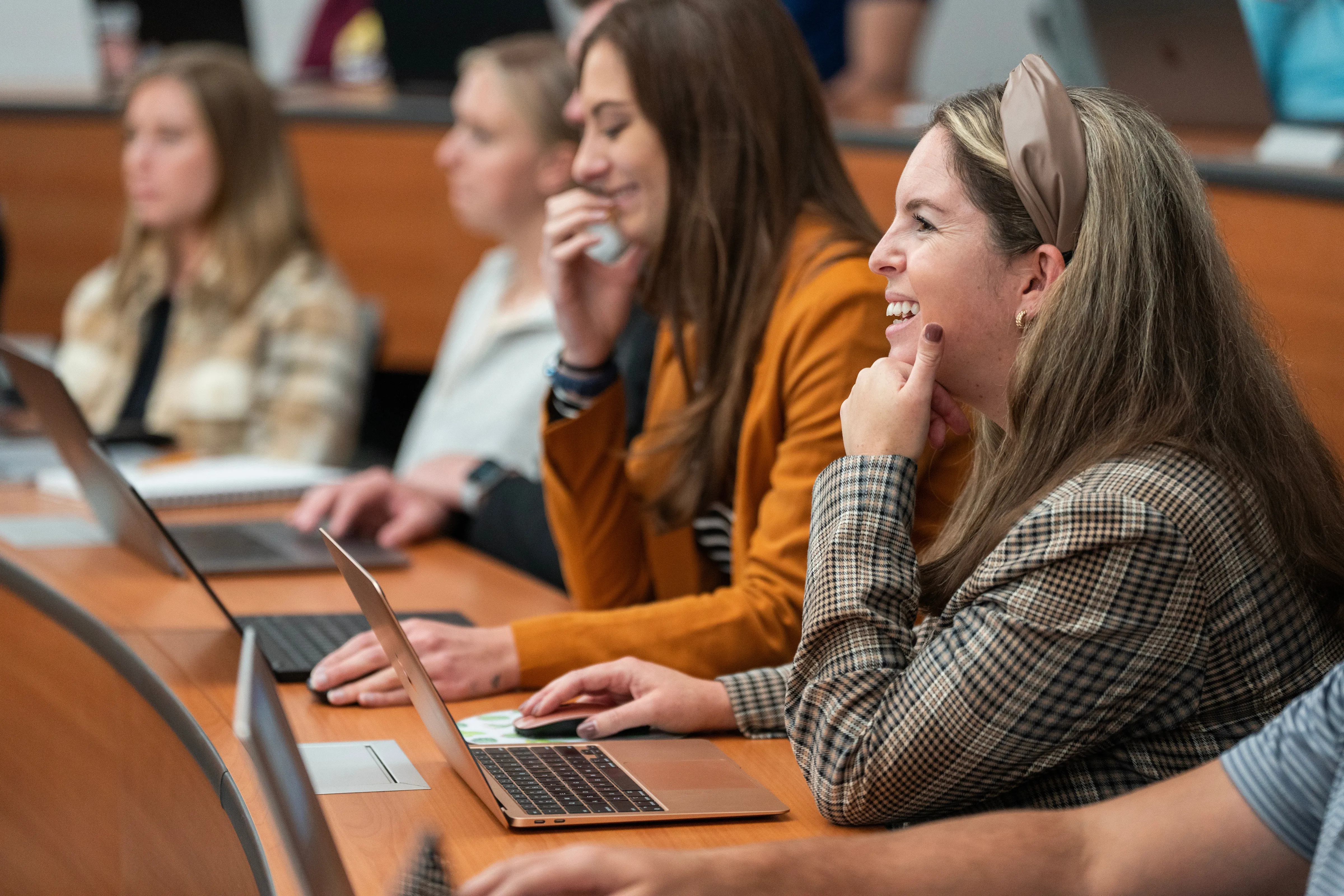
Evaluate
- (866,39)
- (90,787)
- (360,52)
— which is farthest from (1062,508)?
(360,52)

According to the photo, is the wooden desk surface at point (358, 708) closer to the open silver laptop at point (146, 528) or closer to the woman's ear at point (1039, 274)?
the open silver laptop at point (146, 528)

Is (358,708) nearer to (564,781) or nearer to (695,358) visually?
(564,781)

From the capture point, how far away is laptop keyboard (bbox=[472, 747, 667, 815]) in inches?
43.7

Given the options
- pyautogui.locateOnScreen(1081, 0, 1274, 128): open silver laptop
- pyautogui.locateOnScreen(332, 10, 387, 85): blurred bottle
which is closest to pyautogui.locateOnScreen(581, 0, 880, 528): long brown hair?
pyautogui.locateOnScreen(1081, 0, 1274, 128): open silver laptop

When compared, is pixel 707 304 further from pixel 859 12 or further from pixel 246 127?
pixel 859 12

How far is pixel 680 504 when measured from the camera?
168 cm

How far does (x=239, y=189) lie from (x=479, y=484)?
1167 millimetres

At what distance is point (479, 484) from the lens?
2113mm

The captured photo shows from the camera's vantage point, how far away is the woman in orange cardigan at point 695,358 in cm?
146

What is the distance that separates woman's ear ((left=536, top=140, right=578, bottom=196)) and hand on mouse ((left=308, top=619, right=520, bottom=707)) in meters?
1.33

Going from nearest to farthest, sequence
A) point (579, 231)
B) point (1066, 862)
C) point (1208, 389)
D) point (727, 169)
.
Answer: point (1066, 862), point (1208, 389), point (727, 169), point (579, 231)

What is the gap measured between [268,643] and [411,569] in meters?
0.43

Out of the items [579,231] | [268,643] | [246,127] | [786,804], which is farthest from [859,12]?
[786,804]

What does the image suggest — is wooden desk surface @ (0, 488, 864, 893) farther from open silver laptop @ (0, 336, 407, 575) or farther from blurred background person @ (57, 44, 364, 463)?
blurred background person @ (57, 44, 364, 463)
